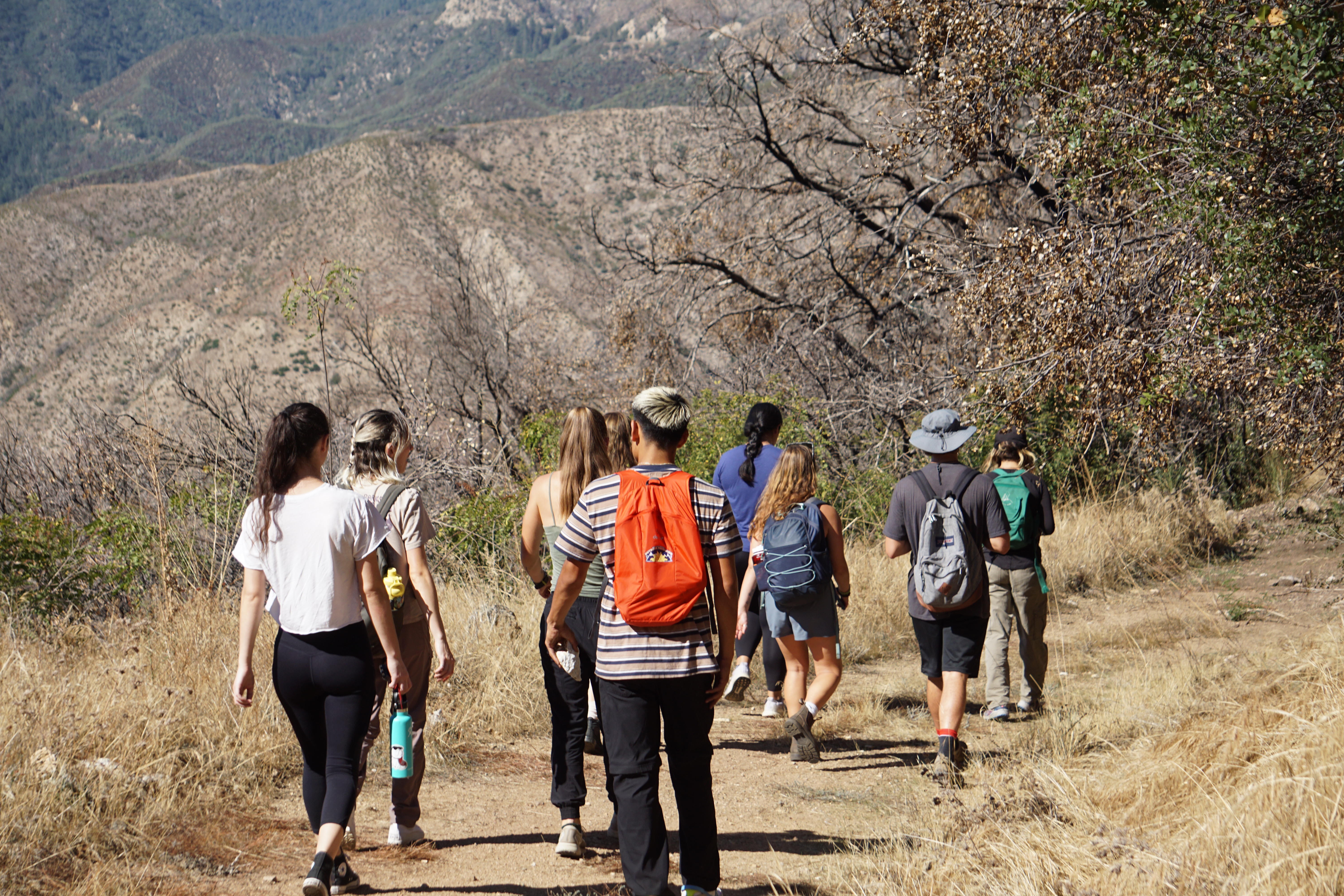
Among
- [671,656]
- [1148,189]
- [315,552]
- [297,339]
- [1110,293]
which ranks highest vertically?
[297,339]

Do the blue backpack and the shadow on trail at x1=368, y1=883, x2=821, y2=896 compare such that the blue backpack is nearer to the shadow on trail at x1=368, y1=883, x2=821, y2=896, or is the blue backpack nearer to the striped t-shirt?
the shadow on trail at x1=368, y1=883, x2=821, y2=896

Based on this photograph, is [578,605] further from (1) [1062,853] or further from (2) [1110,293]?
(2) [1110,293]

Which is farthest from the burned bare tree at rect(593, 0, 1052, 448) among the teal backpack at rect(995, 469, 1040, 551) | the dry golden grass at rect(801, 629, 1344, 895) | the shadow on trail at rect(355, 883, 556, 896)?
the shadow on trail at rect(355, 883, 556, 896)

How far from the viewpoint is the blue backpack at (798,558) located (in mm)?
5246

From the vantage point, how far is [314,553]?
346 cm

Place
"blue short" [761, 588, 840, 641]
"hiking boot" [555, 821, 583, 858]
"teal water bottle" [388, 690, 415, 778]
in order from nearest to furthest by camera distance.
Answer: "teal water bottle" [388, 690, 415, 778], "hiking boot" [555, 821, 583, 858], "blue short" [761, 588, 840, 641]

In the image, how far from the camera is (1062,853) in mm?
3555

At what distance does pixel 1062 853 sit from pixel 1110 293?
21.9ft

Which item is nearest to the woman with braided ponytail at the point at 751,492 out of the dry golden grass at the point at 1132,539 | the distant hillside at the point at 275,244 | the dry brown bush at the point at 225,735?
the dry brown bush at the point at 225,735

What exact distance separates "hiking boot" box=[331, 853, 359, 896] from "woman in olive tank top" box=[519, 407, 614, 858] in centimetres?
85

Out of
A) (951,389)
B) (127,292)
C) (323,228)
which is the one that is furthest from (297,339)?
(951,389)

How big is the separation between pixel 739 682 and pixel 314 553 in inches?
132

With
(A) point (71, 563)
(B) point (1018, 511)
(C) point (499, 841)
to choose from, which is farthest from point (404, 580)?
(A) point (71, 563)

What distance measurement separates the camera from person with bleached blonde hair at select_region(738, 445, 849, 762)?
5309 mm
